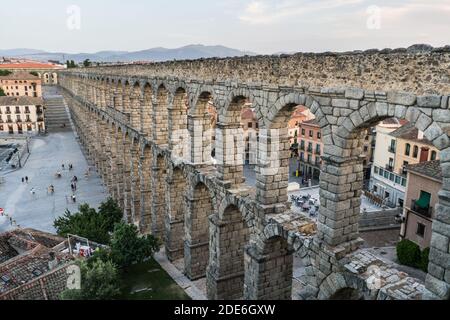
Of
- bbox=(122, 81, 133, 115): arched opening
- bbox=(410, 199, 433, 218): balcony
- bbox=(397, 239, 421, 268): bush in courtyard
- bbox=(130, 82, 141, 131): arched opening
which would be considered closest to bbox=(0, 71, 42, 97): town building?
A: bbox=(122, 81, 133, 115): arched opening

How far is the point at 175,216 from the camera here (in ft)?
84.0

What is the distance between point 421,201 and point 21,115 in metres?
78.9

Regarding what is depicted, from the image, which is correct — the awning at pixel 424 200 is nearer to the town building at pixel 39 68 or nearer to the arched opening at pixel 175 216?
the arched opening at pixel 175 216

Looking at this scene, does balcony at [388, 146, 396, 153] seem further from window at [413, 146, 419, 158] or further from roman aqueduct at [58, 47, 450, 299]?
roman aqueduct at [58, 47, 450, 299]

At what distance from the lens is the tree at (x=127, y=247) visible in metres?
23.1

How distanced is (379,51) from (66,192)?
42058 mm

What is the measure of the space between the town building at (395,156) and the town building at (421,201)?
7.96 metres

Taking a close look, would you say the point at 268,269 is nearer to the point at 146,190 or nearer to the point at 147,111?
the point at 146,190

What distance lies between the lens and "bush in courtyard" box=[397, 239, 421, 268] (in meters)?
27.8

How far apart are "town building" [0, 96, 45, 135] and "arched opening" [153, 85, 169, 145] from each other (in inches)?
2617

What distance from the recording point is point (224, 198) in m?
18.3

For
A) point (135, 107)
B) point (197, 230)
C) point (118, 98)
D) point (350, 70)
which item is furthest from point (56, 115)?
point (350, 70)

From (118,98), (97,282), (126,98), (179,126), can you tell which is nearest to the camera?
(97,282)
